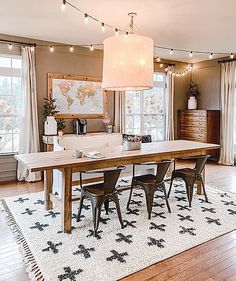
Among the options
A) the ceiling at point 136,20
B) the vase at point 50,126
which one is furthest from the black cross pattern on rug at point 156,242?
the vase at point 50,126

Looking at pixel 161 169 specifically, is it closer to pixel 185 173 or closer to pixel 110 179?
pixel 185 173

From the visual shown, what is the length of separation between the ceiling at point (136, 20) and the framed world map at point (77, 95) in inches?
30.8

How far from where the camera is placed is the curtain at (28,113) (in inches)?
194

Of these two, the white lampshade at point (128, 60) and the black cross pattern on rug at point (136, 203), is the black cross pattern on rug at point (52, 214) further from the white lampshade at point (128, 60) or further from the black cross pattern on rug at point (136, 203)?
the white lampshade at point (128, 60)

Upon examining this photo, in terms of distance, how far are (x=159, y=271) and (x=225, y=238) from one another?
3.25 ft

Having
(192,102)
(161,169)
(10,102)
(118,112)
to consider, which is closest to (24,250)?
(161,169)

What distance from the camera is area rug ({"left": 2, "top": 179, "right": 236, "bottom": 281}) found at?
2.23m

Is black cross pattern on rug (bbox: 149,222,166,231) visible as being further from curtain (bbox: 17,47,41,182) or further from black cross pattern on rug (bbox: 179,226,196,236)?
curtain (bbox: 17,47,41,182)

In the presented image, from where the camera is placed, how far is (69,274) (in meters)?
2.13

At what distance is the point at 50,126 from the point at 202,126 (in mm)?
3882

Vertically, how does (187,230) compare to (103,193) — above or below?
below

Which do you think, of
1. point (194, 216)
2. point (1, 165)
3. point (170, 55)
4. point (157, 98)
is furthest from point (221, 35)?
point (1, 165)

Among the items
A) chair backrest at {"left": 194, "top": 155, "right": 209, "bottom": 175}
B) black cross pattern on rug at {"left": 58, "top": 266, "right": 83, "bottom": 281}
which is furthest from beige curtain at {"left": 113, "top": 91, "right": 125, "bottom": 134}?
black cross pattern on rug at {"left": 58, "top": 266, "right": 83, "bottom": 281}

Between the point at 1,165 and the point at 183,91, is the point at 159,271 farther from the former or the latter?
the point at 183,91
